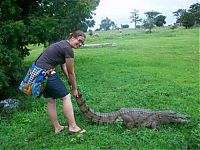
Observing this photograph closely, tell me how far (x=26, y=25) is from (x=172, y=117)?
5.62 metres

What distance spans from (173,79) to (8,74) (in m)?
4.75

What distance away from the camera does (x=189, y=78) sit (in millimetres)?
11039

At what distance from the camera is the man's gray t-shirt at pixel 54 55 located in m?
5.91

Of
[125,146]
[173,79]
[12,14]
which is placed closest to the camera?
[125,146]

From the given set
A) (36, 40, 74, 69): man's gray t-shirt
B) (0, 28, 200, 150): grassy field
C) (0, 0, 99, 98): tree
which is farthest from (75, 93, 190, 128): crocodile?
(0, 0, 99, 98): tree

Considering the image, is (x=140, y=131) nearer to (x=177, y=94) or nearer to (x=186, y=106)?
(x=186, y=106)

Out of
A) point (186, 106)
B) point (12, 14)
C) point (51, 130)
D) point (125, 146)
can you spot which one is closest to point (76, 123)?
point (51, 130)

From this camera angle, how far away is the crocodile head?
247 inches

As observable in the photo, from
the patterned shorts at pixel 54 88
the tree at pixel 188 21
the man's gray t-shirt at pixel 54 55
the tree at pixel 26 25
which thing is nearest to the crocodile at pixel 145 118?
the patterned shorts at pixel 54 88

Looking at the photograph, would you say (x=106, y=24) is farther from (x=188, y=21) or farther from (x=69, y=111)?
(x=69, y=111)

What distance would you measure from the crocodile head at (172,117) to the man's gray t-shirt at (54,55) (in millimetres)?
1908

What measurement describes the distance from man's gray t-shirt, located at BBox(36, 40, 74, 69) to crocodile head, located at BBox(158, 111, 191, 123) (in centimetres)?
191

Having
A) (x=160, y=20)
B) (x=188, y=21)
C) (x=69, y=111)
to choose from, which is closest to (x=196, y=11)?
(x=160, y=20)

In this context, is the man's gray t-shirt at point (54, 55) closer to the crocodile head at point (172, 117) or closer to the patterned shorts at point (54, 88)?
the patterned shorts at point (54, 88)
